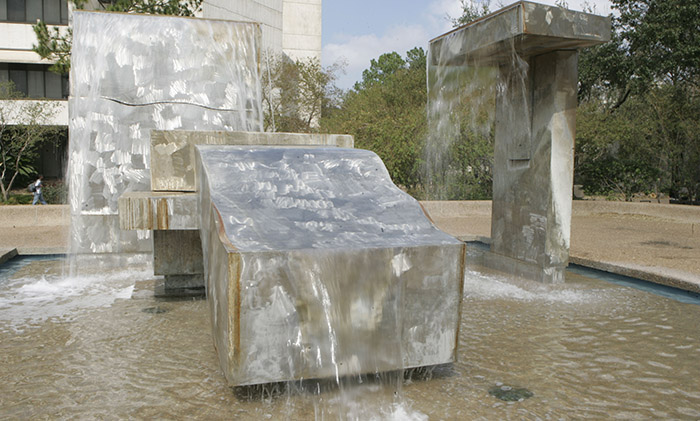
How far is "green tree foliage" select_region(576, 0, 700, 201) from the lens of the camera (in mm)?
17094

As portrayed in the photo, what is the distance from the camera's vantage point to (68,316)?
4.70 meters

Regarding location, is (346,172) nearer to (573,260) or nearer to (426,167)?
(573,260)

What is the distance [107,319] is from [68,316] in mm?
375

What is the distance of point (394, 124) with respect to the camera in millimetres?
16969

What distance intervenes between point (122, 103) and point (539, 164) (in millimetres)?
4741

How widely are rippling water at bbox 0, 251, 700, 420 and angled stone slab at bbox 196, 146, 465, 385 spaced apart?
0.87 feet

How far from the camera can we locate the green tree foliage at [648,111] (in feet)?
56.1

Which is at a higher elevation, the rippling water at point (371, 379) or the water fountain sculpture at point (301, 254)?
the water fountain sculpture at point (301, 254)

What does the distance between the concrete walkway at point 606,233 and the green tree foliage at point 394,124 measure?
2.63 m

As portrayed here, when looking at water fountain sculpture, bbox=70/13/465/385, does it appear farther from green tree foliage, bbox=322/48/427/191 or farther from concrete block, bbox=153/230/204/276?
green tree foliage, bbox=322/48/427/191

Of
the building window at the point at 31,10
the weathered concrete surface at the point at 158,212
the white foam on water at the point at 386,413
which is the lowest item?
the white foam on water at the point at 386,413

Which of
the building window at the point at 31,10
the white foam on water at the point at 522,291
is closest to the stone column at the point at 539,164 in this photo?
the white foam on water at the point at 522,291

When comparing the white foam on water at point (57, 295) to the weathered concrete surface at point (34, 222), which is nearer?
the white foam on water at point (57, 295)

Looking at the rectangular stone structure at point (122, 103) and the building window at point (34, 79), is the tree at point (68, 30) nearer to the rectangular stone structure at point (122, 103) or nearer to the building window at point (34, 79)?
the rectangular stone structure at point (122, 103)
